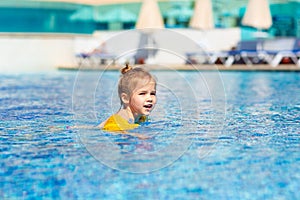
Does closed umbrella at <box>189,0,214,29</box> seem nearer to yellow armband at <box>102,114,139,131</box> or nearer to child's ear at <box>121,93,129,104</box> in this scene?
yellow armband at <box>102,114,139,131</box>

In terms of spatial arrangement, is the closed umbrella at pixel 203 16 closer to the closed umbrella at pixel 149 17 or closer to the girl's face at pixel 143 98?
the closed umbrella at pixel 149 17

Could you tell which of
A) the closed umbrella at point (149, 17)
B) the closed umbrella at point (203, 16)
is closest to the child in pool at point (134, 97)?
the closed umbrella at point (149, 17)

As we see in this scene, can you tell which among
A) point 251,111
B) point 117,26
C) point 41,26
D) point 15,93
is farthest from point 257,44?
point 251,111

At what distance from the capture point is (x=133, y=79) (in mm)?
5066

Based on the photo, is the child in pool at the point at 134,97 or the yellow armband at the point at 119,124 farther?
the yellow armband at the point at 119,124

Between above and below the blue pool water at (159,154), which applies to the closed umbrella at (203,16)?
above

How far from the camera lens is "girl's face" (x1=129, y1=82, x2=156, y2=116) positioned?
16.5 ft

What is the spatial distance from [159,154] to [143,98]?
70 centimetres

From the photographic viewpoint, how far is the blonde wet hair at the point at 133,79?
5.03 m

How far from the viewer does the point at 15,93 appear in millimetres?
10766

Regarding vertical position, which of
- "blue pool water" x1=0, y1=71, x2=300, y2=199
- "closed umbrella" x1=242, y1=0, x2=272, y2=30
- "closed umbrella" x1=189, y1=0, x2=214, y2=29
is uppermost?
"closed umbrella" x1=189, y1=0, x2=214, y2=29

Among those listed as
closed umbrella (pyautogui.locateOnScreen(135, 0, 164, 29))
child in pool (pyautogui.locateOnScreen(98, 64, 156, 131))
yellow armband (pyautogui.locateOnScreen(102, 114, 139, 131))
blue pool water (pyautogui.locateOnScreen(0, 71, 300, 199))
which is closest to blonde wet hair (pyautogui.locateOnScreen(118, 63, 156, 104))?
child in pool (pyautogui.locateOnScreen(98, 64, 156, 131))

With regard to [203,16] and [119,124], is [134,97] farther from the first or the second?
[203,16]

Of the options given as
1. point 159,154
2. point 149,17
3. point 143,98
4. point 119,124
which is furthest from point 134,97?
point 149,17
